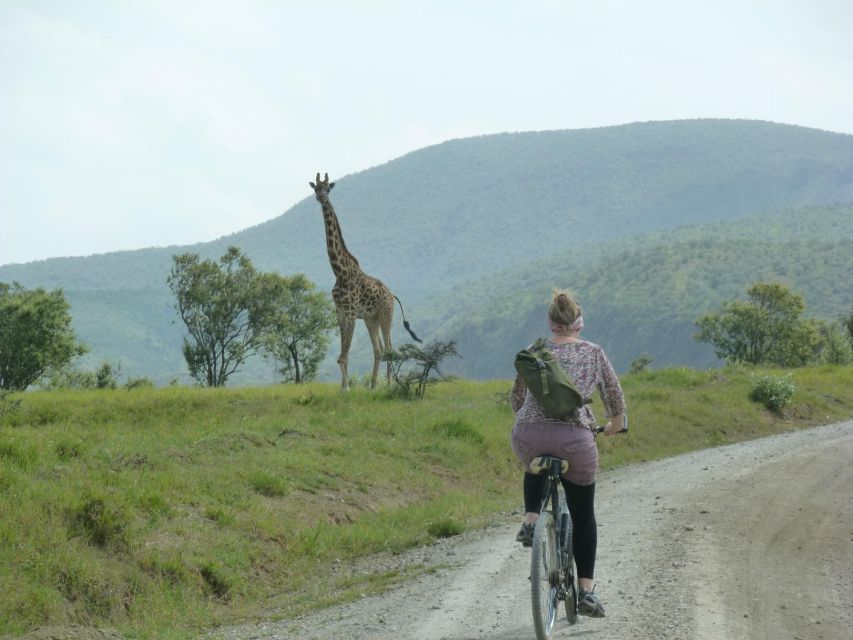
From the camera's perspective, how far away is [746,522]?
481 inches

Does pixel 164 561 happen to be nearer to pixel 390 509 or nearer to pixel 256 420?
pixel 390 509

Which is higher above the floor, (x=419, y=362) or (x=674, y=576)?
(x=419, y=362)

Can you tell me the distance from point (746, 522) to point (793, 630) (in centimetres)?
426

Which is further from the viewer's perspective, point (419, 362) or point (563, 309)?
point (419, 362)

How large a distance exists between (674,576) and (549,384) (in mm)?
3035

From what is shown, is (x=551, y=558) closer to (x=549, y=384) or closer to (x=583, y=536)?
(x=583, y=536)

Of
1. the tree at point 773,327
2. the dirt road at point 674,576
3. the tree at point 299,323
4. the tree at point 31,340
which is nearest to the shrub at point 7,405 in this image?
the dirt road at point 674,576

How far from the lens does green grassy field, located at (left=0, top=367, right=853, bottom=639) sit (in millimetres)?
10438

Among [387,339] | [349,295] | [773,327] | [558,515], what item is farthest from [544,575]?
[773,327]

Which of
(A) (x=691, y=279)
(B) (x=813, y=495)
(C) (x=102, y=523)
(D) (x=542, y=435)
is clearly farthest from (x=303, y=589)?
(A) (x=691, y=279)

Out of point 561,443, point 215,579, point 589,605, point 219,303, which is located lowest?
point 215,579

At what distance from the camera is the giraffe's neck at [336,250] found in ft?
80.0

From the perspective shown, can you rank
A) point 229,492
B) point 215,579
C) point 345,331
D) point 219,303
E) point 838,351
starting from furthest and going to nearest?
point 838,351, point 219,303, point 345,331, point 229,492, point 215,579

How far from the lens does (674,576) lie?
948 centimetres
